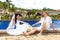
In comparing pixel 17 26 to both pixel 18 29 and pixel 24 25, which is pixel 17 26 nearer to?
pixel 18 29

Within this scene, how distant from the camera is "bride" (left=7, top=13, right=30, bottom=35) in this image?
4797mm

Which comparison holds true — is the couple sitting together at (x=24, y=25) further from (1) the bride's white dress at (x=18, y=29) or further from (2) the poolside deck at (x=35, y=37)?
(2) the poolside deck at (x=35, y=37)

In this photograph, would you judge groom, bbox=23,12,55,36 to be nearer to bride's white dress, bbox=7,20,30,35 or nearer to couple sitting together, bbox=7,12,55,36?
couple sitting together, bbox=7,12,55,36

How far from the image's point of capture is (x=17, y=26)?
4848 mm

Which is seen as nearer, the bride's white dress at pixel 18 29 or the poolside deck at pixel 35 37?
the poolside deck at pixel 35 37

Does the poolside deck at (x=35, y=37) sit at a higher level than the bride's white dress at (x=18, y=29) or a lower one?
lower

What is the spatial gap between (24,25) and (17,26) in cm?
18

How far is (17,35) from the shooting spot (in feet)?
15.8

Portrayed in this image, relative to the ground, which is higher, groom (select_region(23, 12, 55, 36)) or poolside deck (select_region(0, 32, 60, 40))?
groom (select_region(23, 12, 55, 36))

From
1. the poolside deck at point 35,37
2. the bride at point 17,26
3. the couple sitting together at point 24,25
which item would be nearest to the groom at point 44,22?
the couple sitting together at point 24,25

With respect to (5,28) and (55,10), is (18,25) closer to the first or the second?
(5,28)

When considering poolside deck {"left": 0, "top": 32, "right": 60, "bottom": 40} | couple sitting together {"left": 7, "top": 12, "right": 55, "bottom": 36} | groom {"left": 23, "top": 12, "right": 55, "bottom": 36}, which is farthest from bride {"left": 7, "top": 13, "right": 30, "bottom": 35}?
groom {"left": 23, "top": 12, "right": 55, "bottom": 36}

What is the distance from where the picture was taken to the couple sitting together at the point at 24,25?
189 inches

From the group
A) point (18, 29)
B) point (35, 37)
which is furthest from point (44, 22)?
point (18, 29)
